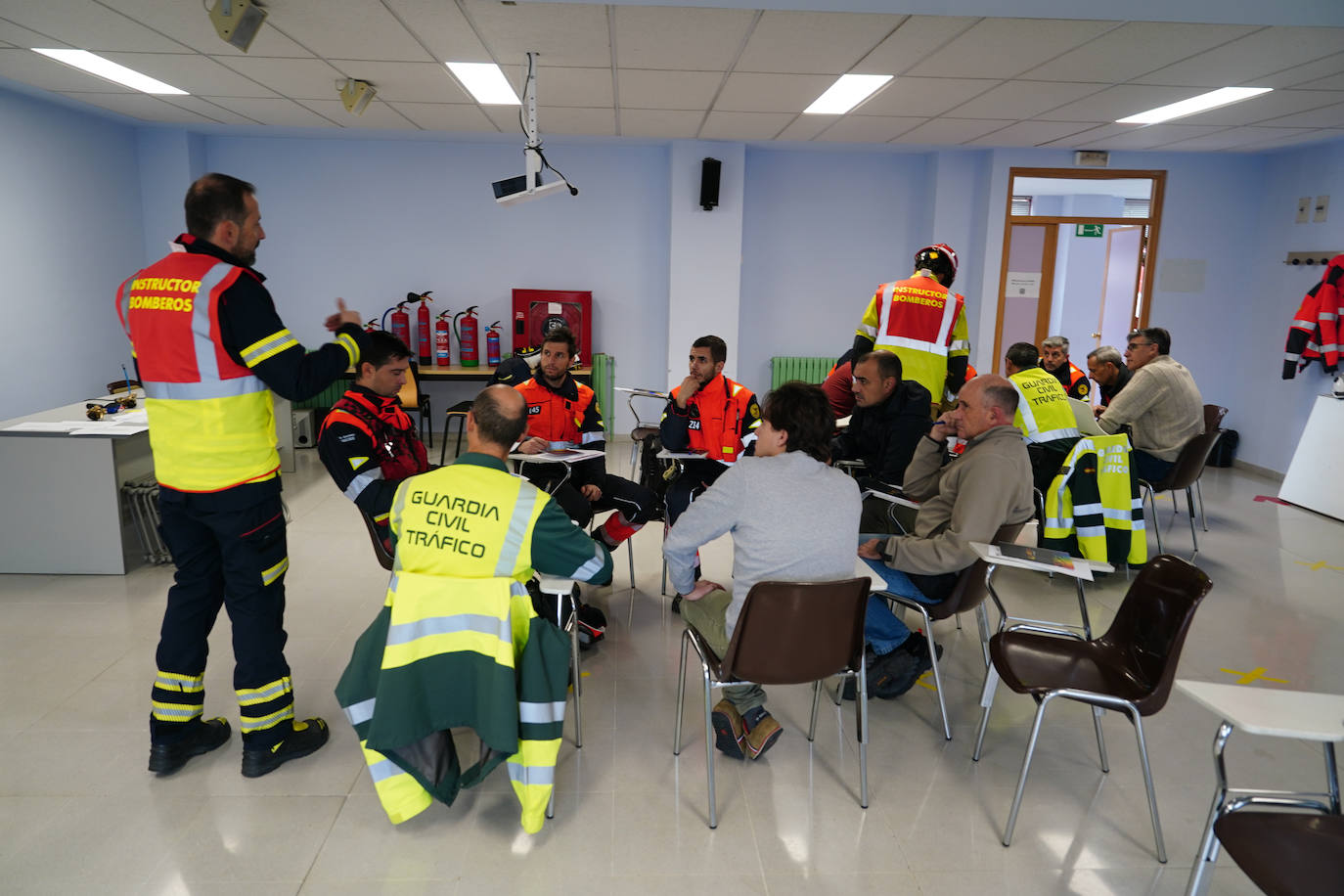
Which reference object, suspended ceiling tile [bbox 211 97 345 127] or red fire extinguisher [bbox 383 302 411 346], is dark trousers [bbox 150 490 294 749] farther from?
red fire extinguisher [bbox 383 302 411 346]

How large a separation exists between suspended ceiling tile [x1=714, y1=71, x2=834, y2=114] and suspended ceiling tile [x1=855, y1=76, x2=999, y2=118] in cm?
42

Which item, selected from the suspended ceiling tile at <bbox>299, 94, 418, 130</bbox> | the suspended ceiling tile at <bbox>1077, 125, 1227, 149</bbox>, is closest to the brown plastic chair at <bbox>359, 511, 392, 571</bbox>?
the suspended ceiling tile at <bbox>299, 94, 418, 130</bbox>

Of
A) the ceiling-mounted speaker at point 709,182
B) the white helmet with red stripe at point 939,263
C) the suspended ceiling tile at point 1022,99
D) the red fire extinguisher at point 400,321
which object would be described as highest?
the suspended ceiling tile at point 1022,99

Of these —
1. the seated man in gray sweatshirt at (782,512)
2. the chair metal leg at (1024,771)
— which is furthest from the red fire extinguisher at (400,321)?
the chair metal leg at (1024,771)

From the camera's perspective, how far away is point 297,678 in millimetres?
3248

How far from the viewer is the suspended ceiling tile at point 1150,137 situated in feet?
20.9

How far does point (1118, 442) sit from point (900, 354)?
1215mm

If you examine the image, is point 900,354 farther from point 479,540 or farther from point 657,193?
point 657,193

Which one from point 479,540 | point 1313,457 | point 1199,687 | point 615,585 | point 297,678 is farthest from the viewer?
point 1313,457

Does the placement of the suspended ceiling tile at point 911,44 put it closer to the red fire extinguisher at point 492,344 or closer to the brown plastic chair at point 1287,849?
the brown plastic chair at point 1287,849

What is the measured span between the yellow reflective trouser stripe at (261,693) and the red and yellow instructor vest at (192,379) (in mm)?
639

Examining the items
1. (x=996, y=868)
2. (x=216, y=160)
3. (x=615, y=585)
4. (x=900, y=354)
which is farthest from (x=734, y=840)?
(x=216, y=160)

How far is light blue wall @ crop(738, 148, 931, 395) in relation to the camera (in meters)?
8.10

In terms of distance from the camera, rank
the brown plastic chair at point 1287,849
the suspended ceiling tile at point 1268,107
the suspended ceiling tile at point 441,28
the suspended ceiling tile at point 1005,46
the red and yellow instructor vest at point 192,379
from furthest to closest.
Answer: the suspended ceiling tile at point 1268,107 < the suspended ceiling tile at point 1005,46 < the suspended ceiling tile at point 441,28 < the red and yellow instructor vest at point 192,379 < the brown plastic chair at point 1287,849
